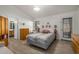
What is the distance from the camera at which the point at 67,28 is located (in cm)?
182

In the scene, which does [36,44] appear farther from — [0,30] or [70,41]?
[0,30]

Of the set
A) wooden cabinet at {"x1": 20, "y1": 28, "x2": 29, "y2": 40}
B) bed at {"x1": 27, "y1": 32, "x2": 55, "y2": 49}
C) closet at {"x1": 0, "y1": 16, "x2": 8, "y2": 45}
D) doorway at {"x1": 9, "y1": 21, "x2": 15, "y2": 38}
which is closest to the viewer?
→ closet at {"x1": 0, "y1": 16, "x2": 8, "y2": 45}

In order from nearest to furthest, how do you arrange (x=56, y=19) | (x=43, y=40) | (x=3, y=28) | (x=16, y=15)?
1. (x=3, y=28)
2. (x=16, y=15)
3. (x=56, y=19)
4. (x=43, y=40)

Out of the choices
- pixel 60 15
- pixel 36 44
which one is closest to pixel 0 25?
pixel 60 15

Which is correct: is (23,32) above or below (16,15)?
below

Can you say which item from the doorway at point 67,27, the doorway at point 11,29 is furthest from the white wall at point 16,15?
the doorway at point 67,27

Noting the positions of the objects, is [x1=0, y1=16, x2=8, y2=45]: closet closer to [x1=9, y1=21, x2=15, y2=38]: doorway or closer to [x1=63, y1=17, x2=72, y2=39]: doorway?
[x1=9, y1=21, x2=15, y2=38]: doorway

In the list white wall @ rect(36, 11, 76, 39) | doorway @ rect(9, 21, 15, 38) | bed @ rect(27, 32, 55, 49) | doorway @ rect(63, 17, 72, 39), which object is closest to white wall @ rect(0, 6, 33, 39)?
doorway @ rect(9, 21, 15, 38)

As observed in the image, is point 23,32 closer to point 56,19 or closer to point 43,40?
point 56,19

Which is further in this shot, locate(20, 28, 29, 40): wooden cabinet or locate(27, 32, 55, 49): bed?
locate(27, 32, 55, 49): bed

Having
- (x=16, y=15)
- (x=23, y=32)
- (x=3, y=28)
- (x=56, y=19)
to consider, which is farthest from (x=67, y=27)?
(x=3, y=28)

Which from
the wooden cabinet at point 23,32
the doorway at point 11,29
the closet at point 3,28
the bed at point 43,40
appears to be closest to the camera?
the closet at point 3,28

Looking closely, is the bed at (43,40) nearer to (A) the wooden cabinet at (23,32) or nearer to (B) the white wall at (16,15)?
(A) the wooden cabinet at (23,32)

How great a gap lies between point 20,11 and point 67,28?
1193mm
